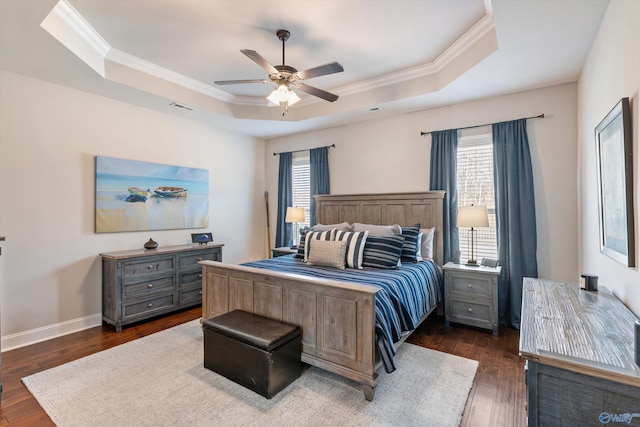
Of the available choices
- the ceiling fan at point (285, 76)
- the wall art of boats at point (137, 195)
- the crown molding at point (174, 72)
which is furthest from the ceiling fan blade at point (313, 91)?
the wall art of boats at point (137, 195)

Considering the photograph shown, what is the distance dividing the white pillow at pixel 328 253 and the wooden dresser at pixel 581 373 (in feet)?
6.30

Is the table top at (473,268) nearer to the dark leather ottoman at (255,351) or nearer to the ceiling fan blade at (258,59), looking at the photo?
the dark leather ottoman at (255,351)

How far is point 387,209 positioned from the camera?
4.21m

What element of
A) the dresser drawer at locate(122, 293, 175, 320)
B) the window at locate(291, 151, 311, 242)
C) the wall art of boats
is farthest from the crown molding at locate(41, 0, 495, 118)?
the dresser drawer at locate(122, 293, 175, 320)

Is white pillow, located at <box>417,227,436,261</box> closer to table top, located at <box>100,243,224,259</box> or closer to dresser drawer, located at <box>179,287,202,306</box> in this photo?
table top, located at <box>100,243,224,259</box>

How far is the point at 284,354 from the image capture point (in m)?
2.23

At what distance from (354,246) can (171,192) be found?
2.89 m

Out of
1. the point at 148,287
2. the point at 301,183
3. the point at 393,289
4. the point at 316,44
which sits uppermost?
the point at 316,44

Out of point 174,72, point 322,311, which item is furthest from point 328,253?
point 174,72

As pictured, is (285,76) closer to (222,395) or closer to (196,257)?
(222,395)

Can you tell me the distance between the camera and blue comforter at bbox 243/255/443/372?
216cm

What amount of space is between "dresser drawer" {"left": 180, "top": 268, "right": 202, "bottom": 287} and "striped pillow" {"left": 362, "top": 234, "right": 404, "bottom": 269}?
2482 millimetres

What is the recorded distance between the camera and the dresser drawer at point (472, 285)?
322cm

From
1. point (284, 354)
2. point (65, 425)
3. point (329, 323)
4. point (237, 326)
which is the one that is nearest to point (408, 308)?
point (329, 323)
